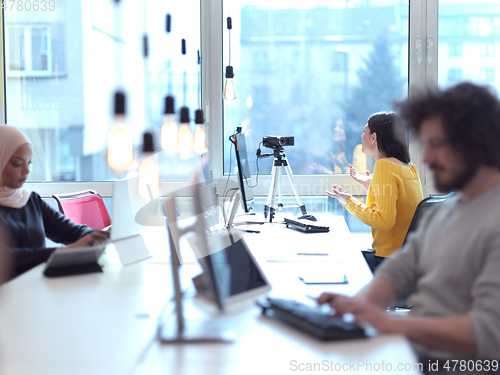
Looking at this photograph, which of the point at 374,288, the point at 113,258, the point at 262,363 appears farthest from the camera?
the point at 113,258

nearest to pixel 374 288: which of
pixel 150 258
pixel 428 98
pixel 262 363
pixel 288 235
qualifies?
pixel 262 363

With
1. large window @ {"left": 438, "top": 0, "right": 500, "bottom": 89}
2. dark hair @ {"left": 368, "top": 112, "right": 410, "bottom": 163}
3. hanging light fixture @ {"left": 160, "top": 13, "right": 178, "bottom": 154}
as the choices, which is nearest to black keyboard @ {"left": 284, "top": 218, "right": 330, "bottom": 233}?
dark hair @ {"left": 368, "top": 112, "right": 410, "bottom": 163}

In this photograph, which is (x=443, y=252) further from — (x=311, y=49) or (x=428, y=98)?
(x=311, y=49)

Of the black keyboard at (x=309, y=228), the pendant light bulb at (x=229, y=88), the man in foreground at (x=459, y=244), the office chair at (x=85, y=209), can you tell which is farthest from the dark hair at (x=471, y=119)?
the office chair at (x=85, y=209)

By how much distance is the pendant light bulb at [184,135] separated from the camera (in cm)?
205

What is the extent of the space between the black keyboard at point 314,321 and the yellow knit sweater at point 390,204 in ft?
4.38

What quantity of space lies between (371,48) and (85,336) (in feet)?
10.6

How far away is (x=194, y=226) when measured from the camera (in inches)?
48.5

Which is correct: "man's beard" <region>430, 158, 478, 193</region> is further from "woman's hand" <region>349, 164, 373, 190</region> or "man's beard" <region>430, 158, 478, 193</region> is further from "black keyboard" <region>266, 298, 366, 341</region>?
"woman's hand" <region>349, 164, 373, 190</region>

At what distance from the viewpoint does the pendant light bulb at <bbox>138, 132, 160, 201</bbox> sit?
1.42m

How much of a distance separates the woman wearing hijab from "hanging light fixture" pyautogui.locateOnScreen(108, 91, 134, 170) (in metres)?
0.79

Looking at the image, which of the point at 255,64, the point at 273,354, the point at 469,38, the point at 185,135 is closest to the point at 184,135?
the point at 185,135

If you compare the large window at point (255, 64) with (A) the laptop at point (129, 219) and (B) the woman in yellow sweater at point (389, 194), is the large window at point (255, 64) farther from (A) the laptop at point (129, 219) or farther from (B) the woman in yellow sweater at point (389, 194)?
(A) the laptop at point (129, 219)

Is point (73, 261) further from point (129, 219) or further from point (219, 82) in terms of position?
point (219, 82)
